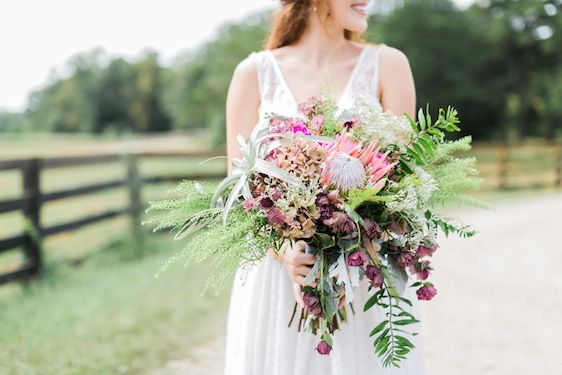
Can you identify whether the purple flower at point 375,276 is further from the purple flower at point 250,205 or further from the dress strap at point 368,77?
the dress strap at point 368,77

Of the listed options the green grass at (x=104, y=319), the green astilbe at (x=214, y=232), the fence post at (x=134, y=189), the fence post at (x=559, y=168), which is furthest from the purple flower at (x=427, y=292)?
the fence post at (x=559, y=168)

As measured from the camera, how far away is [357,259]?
1571 mm

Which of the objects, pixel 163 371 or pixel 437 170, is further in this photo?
pixel 163 371

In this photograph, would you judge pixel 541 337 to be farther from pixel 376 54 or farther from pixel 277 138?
pixel 277 138

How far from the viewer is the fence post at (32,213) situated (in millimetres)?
6152

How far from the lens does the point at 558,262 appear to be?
24.2 feet

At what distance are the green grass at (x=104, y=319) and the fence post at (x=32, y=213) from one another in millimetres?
230

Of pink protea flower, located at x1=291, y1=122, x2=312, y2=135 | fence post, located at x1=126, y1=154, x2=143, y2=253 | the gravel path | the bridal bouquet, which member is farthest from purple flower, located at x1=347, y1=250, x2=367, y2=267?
fence post, located at x1=126, y1=154, x2=143, y2=253

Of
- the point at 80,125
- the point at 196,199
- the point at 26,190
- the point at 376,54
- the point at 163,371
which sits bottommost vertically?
the point at 80,125

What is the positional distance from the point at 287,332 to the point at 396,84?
94 cm

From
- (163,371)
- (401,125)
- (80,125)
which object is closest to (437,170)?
(401,125)

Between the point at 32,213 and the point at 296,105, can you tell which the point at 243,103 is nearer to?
the point at 296,105

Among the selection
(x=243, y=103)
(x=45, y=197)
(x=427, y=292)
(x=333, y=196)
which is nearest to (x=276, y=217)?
(x=333, y=196)

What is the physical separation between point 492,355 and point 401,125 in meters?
3.14
